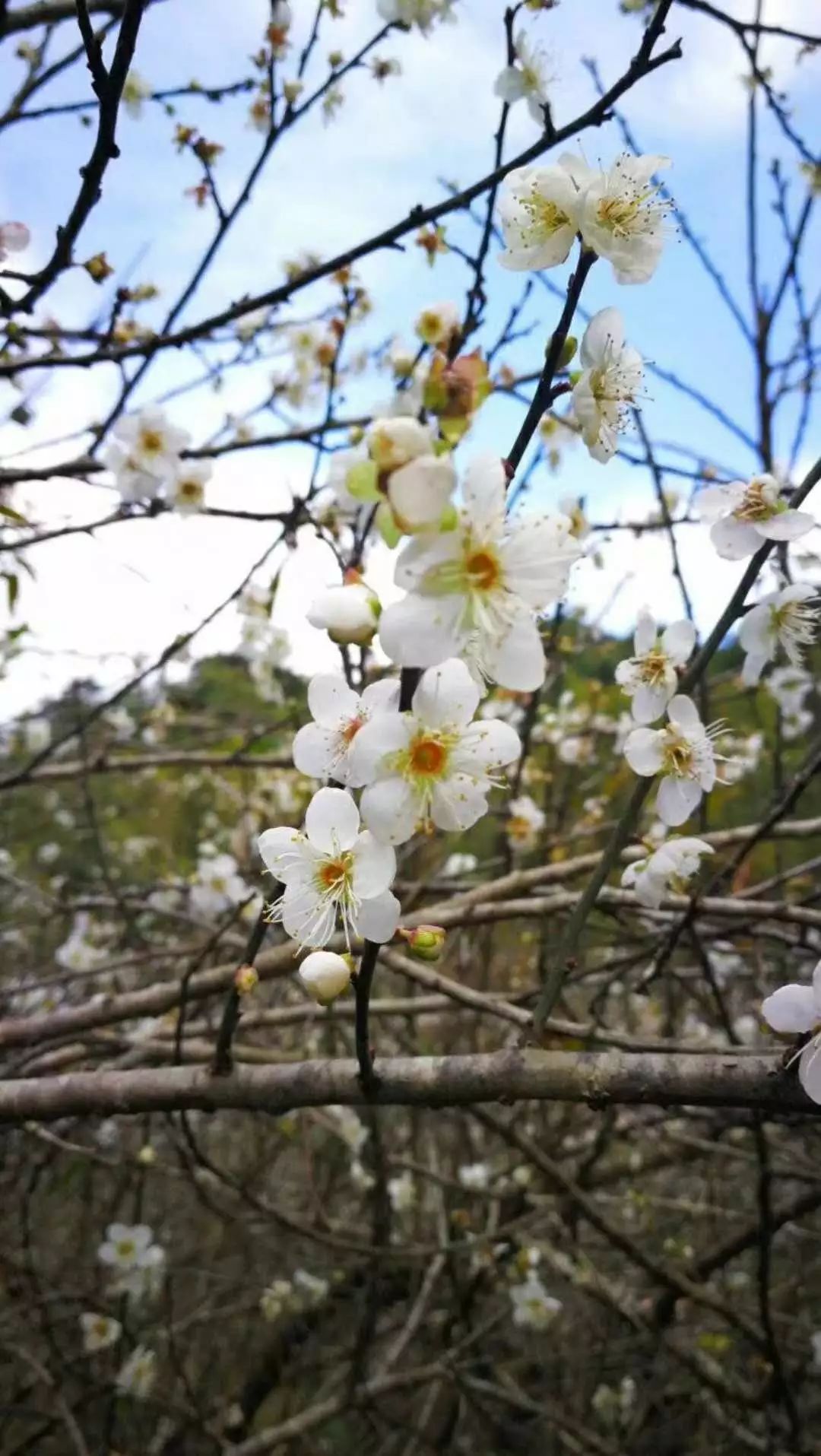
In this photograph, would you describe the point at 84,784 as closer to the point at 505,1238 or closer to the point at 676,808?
the point at 505,1238

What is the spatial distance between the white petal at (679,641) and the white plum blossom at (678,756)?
16 centimetres

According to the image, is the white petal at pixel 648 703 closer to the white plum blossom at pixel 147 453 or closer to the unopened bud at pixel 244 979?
the unopened bud at pixel 244 979

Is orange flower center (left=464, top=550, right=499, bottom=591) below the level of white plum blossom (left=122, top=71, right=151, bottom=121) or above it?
below

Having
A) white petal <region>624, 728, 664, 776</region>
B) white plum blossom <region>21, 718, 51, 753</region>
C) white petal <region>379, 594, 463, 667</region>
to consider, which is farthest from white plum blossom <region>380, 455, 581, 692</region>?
white plum blossom <region>21, 718, 51, 753</region>

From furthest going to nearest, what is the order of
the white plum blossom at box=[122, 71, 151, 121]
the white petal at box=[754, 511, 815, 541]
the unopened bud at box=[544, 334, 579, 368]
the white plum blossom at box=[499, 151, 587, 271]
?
the white plum blossom at box=[122, 71, 151, 121] < the white petal at box=[754, 511, 815, 541] < the white plum blossom at box=[499, 151, 587, 271] < the unopened bud at box=[544, 334, 579, 368]

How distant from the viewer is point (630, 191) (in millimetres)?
914

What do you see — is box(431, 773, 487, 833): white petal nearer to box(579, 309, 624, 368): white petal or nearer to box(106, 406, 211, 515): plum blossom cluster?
box(579, 309, 624, 368): white petal

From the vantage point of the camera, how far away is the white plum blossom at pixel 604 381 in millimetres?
891

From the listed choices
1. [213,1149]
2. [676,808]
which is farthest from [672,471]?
[213,1149]

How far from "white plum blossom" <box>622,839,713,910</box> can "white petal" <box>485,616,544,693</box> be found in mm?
555

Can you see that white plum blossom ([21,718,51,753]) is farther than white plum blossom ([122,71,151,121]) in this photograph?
Yes

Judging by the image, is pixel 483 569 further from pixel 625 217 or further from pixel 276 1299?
pixel 276 1299

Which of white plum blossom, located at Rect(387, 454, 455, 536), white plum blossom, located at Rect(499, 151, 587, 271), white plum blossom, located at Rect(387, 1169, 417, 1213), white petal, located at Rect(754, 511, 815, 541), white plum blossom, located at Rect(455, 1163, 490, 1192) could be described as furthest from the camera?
white plum blossom, located at Rect(387, 1169, 417, 1213)

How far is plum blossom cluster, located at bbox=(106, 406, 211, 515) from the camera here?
249cm
